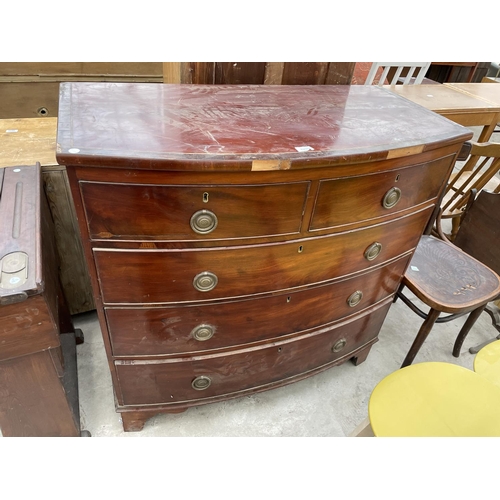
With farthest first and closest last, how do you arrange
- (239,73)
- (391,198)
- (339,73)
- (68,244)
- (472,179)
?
1. (472,179)
2. (68,244)
3. (339,73)
4. (239,73)
5. (391,198)

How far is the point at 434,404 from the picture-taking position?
1.14m

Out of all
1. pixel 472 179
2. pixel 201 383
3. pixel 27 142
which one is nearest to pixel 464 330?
pixel 472 179

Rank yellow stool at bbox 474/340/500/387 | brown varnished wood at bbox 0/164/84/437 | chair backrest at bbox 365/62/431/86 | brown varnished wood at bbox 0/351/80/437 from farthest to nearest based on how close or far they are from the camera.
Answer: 1. chair backrest at bbox 365/62/431/86
2. yellow stool at bbox 474/340/500/387
3. brown varnished wood at bbox 0/351/80/437
4. brown varnished wood at bbox 0/164/84/437

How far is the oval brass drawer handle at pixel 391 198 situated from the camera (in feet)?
4.09

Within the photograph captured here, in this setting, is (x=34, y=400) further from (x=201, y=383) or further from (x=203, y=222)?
(x=203, y=222)

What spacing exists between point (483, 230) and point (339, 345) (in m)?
1.21

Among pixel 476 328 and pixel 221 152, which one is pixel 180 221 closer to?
pixel 221 152

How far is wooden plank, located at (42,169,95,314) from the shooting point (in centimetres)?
162

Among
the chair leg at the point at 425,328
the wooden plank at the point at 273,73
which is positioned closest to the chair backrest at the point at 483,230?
the chair leg at the point at 425,328

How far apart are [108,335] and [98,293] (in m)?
0.19

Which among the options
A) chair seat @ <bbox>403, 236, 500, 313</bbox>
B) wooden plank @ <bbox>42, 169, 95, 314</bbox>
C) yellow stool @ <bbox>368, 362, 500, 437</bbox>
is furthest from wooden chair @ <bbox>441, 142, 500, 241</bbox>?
wooden plank @ <bbox>42, 169, 95, 314</bbox>

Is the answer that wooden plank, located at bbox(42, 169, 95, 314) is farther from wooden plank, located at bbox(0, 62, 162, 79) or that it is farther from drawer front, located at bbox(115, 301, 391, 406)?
wooden plank, located at bbox(0, 62, 162, 79)

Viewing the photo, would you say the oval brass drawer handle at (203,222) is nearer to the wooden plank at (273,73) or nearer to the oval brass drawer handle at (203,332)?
A: the oval brass drawer handle at (203,332)

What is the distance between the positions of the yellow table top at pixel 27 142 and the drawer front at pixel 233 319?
818 mm
